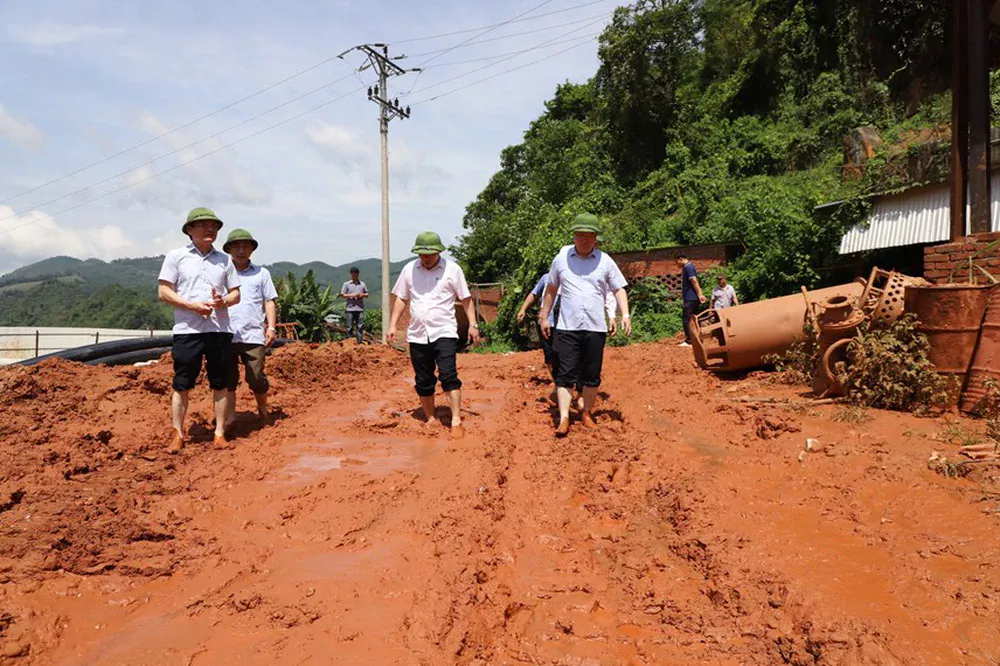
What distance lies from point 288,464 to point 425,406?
1.57 metres

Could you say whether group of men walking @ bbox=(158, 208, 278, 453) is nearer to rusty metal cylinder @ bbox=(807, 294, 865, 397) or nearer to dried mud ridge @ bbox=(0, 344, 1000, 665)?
dried mud ridge @ bbox=(0, 344, 1000, 665)

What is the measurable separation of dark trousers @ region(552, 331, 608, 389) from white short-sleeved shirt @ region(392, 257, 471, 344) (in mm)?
928

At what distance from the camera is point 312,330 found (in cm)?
1727

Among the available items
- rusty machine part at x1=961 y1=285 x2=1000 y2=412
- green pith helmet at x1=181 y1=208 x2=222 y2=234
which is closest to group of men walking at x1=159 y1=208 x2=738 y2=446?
green pith helmet at x1=181 y1=208 x2=222 y2=234

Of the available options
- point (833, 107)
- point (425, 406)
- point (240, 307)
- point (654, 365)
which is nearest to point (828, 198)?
point (654, 365)

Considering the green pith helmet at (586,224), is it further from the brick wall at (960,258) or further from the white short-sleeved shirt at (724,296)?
the white short-sleeved shirt at (724,296)

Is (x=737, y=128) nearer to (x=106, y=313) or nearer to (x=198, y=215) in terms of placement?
(x=198, y=215)

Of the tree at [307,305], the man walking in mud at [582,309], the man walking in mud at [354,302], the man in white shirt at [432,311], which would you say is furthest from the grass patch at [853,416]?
the tree at [307,305]

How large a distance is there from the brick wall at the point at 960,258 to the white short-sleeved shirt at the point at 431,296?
14.1ft

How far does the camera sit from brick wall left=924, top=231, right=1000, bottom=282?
573 centimetres

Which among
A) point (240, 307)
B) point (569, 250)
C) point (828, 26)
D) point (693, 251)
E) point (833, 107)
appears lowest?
Result: point (240, 307)

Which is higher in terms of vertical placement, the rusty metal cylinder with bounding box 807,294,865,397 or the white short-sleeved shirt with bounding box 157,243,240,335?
the white short-sleeved shirt with bounding box 157,243,240,335

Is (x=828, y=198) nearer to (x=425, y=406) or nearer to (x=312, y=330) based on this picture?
(x=425, y=406)

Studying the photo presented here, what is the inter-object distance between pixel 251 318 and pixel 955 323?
5.75m
